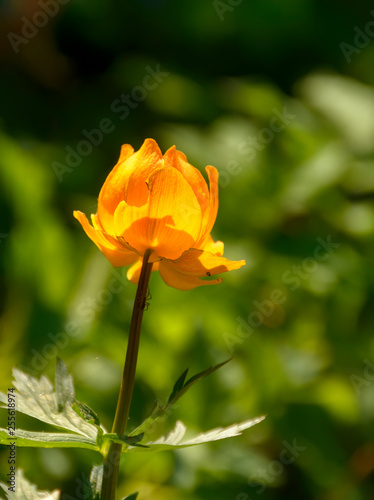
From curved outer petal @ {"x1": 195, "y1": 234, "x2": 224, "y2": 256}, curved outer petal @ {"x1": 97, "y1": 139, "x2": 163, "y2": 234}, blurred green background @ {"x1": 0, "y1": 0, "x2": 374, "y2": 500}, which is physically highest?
curved outer petal @ {"x1": 97, "y1": 139, "x2": 163, "y2": 234}

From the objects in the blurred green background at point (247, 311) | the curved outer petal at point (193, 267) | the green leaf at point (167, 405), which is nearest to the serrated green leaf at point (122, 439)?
the green leaf at point (167, 405)

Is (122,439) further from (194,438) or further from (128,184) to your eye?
(128,184)

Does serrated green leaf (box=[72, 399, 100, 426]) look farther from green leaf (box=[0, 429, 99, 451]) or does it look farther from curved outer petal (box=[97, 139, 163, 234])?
curved outer petal (box=[97, 139, 163, 234])

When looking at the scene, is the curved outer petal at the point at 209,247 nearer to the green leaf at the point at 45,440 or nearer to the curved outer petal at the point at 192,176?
the curved outer petal at the point at 192,176

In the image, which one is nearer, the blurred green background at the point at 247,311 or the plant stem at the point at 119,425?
the plant stem at the point at 119,425

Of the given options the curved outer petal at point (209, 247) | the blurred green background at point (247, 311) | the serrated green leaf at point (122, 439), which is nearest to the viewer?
the serrated green leaf at point (122, 439)

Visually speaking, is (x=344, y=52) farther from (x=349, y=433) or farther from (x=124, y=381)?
(x=124, y=381)

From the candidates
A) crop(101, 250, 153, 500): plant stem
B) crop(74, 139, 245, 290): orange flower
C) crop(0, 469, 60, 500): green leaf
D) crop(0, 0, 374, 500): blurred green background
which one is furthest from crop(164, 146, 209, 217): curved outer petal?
crop(0, 0, 374, 500): blurred green background

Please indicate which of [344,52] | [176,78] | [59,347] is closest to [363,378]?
[59,347]

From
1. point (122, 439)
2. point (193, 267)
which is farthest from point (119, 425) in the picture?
point (193, 267)
